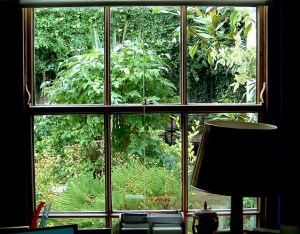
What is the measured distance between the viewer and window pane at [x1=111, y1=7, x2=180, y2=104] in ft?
9.14

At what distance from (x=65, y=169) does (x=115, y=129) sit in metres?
0.35

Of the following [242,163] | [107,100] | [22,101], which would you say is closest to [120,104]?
[107,100]

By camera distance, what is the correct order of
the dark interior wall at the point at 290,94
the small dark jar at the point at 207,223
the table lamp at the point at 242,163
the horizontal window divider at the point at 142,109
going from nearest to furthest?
the table lamp at the point at 242,163 < the small dark jar at the point at 207,223 < the dark interior wall at the point at 290,94 < the horizontal window divider at the point at 142,109

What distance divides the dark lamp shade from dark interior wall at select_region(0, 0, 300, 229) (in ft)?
1.98

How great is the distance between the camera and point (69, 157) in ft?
9.16

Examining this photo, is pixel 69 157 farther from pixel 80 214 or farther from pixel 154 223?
pixel 154 223

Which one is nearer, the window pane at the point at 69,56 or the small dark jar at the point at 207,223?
the small dark jar at the point at 207,223

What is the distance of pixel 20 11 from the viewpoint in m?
2.65

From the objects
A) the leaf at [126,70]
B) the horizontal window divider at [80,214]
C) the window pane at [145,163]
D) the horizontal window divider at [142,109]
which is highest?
the leaf at [126,70]

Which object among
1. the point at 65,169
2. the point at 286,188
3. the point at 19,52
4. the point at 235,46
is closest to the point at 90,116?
the point at 65,169

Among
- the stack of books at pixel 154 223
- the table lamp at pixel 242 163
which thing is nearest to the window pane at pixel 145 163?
the stack of books at pixel 154 223

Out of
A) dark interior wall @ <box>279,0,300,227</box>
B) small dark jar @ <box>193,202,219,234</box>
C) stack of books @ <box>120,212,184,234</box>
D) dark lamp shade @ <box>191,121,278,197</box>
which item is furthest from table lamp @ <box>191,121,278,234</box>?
dark interior wall @ <box>279,0,300,227</box>

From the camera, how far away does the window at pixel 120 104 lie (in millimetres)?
2781

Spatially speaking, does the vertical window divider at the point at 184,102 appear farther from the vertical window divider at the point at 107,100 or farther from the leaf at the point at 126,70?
the vertical window divider at the point at 107,100
